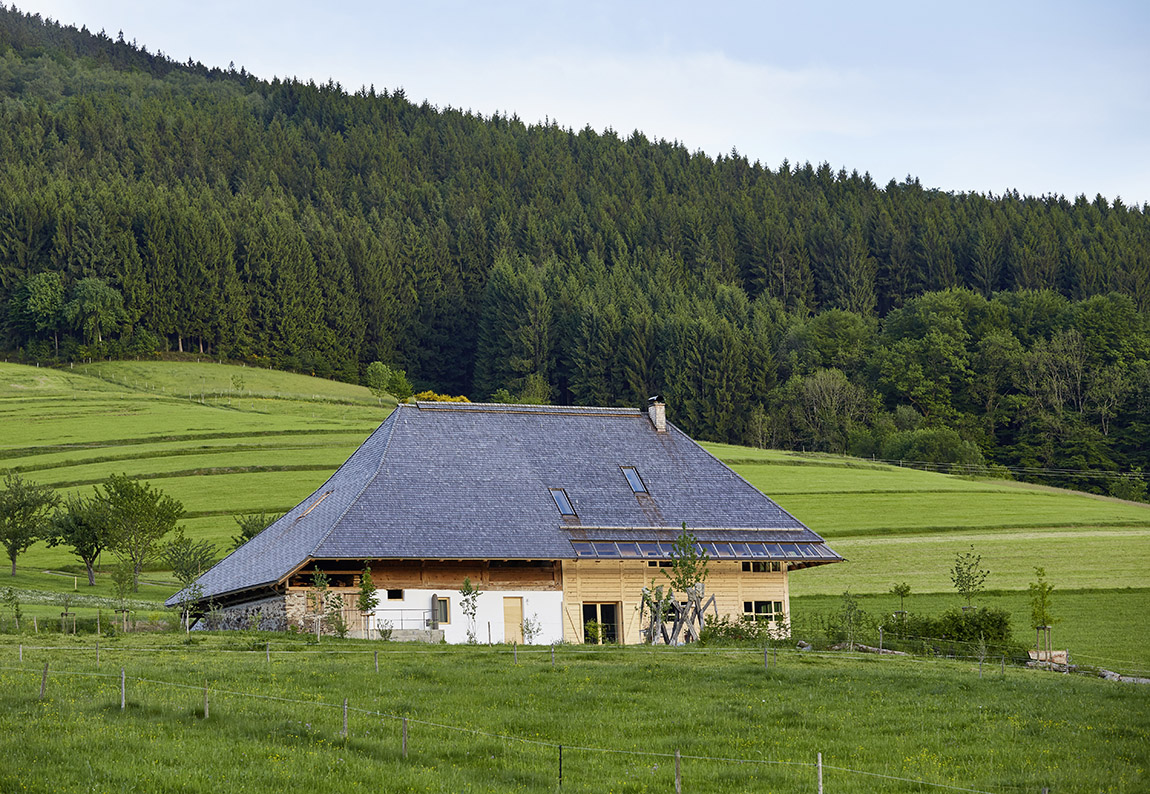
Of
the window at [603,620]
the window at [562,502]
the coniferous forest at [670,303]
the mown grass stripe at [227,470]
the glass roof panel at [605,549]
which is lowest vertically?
the window at [603,620]

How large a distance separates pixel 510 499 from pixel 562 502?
1929mm

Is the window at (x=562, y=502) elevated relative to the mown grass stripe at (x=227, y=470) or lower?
lower

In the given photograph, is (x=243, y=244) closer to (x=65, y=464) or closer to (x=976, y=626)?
(x=65, y=464)

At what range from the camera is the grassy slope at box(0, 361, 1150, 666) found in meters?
59.4

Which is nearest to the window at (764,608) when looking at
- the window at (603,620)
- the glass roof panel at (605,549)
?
the window at (603,620)

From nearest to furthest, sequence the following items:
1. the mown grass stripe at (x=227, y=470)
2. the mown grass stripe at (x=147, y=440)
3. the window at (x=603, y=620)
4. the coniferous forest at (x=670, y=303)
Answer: the window at (x=603, y=620) → the mown grass stripe at (x=227, y=470) → the mown grass stripe at (x=147, y=440) → the coniferous forest at (x=670, y=303)

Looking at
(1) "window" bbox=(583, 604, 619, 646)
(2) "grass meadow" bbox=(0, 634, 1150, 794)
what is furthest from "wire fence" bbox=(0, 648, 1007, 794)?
(1) "window" bbox=(583, 604, 619, 646)

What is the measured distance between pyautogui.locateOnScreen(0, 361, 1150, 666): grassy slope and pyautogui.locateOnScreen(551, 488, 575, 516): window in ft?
47.5

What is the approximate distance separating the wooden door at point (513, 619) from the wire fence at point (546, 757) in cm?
1845

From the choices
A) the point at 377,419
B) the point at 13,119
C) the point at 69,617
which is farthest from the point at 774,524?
the point at 13,119

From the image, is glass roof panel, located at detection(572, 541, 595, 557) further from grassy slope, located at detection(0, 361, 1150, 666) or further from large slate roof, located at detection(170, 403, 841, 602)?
grassy slope, located at detection(0, 361, 1150, 666)

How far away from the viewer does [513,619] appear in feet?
136

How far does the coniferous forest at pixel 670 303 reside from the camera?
13050 centimetres

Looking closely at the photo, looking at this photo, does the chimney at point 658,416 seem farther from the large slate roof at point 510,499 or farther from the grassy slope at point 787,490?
the grassy slope at point 787,490
